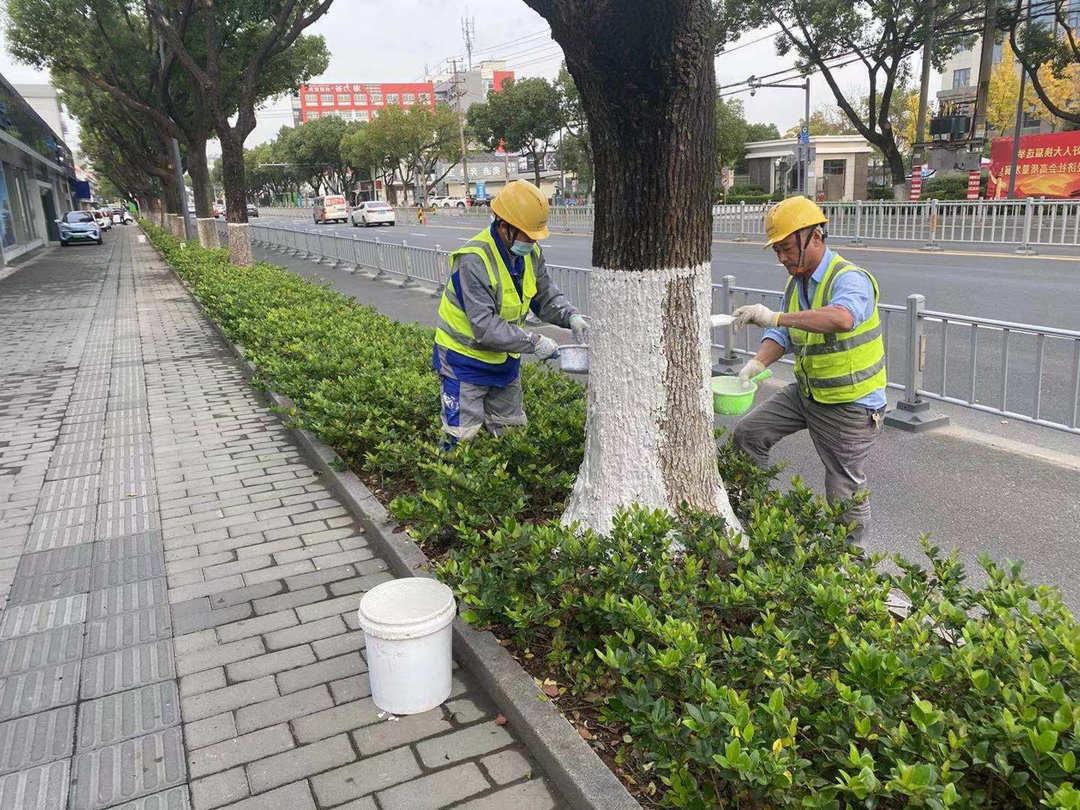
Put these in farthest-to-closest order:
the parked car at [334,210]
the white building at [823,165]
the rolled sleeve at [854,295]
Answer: the parked car at [334,210]
the white building at [823,165]
the rolled sleeve at [854,295]

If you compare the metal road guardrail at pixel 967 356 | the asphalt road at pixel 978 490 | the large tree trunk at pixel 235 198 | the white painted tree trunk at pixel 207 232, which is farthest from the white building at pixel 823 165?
the asphalt road at pixel 978 490

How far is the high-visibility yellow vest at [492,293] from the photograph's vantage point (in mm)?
3740

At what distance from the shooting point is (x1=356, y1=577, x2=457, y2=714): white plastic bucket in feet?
8.63

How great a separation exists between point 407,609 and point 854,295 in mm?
2156

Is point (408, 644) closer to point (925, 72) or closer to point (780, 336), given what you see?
point (780, 336)

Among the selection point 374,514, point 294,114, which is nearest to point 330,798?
point 374,514

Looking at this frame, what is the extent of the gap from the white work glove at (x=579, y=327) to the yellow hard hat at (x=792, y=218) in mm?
1010

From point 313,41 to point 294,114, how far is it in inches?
3842

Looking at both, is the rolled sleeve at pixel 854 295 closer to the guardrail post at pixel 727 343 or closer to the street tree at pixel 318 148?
the guardrail post at pixel 727 343

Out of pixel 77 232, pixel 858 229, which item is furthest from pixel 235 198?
pixel 77 232

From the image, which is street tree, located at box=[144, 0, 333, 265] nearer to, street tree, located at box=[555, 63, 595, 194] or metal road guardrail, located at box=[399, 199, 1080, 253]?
metal road guardrail, located at box=[399, 199, 1080, 253]

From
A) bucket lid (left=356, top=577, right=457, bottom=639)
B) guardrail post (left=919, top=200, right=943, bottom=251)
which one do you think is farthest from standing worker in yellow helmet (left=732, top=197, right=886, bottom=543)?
guardrail post (left=919, top=200, right=943, bottom=251)

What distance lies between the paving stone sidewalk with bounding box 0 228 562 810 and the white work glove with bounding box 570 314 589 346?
1.50 meters

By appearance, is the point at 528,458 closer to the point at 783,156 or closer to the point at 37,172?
the point at 37,172
